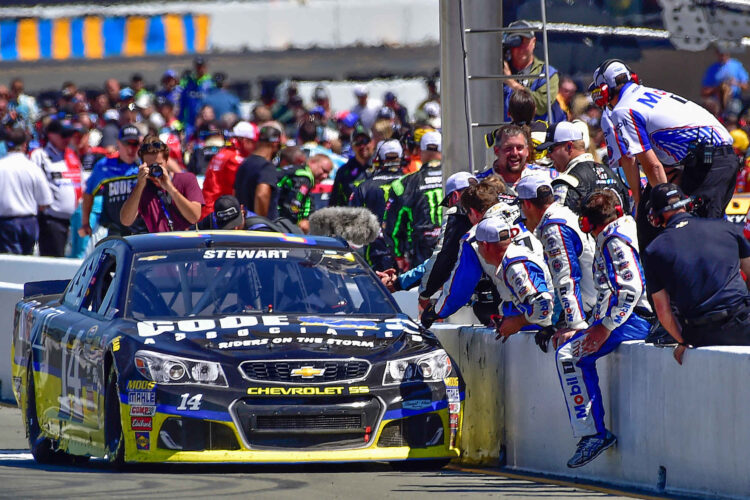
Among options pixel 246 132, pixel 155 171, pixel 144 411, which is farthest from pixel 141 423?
pixel 246 132

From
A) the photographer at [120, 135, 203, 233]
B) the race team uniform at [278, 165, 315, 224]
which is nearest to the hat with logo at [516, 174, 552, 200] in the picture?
the photographer at [120, 135, 203, 233]

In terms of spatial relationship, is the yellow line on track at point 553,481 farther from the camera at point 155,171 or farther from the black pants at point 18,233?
the black pants at point 18,233

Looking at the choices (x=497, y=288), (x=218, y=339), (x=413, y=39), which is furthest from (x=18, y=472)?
(x=413, y=39)

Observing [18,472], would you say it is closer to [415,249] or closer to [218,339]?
[218,339]

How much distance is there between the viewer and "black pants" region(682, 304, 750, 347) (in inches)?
329

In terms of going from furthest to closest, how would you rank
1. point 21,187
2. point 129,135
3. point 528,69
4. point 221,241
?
point 21,187 → point 129,135 → point 528,69 → point 221,241

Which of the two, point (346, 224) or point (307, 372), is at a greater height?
point (346, 224)

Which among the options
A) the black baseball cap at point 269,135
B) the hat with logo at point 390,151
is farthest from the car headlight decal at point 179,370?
the black baseball cap at point 269,135

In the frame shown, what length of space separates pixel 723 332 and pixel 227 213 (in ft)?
16.1

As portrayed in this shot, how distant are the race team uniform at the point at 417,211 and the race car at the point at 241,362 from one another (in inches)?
124

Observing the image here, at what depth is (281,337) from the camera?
9383mm

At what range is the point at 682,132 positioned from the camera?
10281 mm

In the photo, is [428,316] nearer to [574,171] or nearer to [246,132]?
[574,171]

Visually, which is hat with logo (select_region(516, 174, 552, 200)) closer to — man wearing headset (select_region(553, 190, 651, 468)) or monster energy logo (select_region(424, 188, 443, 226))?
man wearing headset (select_region(553, 190, 651, 468))
